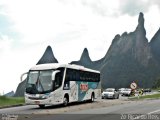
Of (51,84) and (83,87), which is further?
(83,87)

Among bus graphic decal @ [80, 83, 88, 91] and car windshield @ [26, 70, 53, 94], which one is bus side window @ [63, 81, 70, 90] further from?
bus graphic decal @ [80, 83, 88, 91]

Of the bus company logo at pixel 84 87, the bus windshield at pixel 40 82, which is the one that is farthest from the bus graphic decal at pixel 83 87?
the bus windshield at pixel 40 82

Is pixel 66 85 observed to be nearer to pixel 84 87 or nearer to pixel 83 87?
pixel 83 87

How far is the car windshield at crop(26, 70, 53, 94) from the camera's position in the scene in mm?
28734

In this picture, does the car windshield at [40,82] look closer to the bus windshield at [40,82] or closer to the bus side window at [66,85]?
the bus windshield at [40,82]

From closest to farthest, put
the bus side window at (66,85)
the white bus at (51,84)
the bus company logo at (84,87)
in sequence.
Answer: the white bus at (51,84) < the bus side window at (66,85) < the bus company logo at (84,87)

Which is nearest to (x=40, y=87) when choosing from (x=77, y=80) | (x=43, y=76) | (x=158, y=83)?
(x=43, y=76)

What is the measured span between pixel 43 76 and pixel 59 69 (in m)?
1.39

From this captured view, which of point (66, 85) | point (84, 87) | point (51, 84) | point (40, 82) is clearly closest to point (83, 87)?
point (84, 87)

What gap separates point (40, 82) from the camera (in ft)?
94.9

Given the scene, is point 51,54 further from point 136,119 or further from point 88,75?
point 136,119

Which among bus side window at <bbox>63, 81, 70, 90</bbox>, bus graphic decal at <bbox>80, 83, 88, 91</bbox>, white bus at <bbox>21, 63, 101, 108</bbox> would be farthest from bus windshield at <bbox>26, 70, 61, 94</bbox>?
bus graphic decal at <bbox>80, 83, 88, 91</bbox>

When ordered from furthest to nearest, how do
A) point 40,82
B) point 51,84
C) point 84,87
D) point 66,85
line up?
1. point 84,87
2. point 66,85
3. point 40,82
4. point 51,84

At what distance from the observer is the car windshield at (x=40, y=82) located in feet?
94.3
